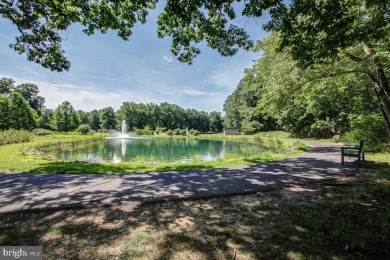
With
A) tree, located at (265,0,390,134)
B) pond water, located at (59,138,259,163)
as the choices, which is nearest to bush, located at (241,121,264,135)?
pond water, located at (59,138,259,163)

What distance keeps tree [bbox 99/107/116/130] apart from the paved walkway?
247 feet

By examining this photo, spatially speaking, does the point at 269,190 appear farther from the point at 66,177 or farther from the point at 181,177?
the point at 66,177

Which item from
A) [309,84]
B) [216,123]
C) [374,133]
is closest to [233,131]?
[216,123]

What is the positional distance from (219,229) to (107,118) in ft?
268

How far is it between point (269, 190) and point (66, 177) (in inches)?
261

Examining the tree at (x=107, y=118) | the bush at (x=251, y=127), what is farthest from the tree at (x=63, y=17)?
the tree at (x=107, y=118)

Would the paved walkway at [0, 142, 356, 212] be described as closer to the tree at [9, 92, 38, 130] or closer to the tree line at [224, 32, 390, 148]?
the tree line at [224, 32, 390, 148]

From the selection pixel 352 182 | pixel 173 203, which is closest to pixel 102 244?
pixel 173 203

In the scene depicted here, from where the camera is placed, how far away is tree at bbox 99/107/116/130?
76.5 metres

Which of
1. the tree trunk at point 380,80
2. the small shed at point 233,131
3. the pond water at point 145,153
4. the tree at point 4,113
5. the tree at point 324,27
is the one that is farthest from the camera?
the small shed at point 233,131

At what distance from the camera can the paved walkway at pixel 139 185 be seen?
461cm

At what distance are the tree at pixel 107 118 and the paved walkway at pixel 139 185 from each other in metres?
75.2

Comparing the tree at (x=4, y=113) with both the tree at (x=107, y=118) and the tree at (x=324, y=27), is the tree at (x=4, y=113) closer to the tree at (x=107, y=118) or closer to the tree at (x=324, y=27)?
the tree at (x=107, y=118)

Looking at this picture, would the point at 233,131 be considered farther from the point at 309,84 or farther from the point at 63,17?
the point at 63,17
